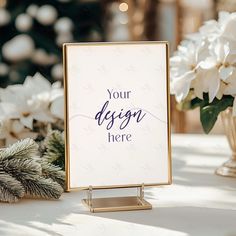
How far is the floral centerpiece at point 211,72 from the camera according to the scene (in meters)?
1.24

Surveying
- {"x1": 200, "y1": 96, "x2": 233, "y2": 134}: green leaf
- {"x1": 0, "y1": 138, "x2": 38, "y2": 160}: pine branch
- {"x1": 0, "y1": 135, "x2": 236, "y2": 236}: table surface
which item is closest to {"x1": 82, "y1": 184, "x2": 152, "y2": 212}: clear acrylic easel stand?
{"x1": 0, "y1": 135, "x2": 236, "y2": 236}: table surface

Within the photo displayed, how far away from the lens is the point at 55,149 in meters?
1.22

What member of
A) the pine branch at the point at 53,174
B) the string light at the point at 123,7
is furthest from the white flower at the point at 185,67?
the string light at the point at 123,7

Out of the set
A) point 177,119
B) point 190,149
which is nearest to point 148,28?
point 177,119

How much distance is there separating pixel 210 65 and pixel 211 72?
1 centimetres

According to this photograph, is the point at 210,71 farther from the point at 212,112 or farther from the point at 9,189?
the point at 9,189

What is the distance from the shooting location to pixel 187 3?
174 inches

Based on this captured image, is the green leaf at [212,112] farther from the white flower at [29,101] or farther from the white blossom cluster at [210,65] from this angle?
the white flower at [29,101]

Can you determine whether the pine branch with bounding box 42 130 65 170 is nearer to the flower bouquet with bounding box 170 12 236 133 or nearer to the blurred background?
the flower bouquet with bounding box 170 12 236 133

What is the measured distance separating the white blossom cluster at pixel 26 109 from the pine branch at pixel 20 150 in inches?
8.5

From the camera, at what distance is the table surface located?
92 centimetres

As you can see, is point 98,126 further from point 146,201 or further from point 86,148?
point 146,201

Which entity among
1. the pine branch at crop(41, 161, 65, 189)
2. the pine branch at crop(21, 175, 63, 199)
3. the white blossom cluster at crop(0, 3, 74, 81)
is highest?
the white blossom cluster at crop(0, 3, 74, 81)

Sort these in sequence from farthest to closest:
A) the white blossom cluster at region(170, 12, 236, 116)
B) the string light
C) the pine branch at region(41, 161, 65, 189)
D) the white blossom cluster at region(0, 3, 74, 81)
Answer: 1. the string light
2. the white blossom cluster at region(0, 3, 74, 81)
3. the white blossom cluster at region(170, 12, 236, 116)
4. the pine branch at region(41, 161, 65, 189)
